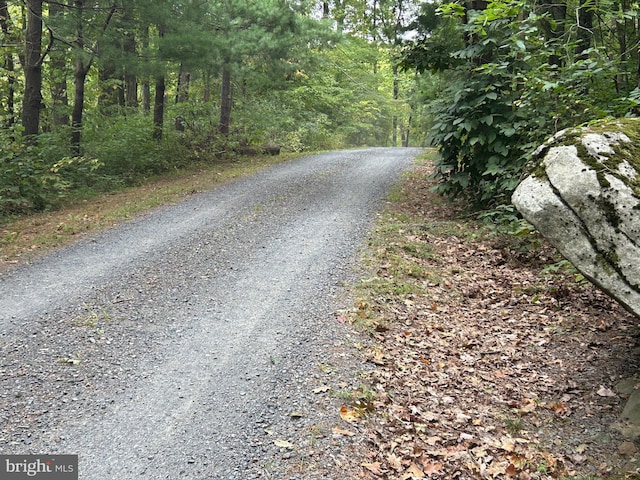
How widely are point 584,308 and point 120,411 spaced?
5.02 metres

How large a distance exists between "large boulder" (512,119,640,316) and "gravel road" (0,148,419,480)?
6.72ft

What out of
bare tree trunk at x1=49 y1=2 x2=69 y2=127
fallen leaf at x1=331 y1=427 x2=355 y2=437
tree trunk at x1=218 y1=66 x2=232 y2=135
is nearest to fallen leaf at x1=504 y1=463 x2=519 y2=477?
fallen leaf at x1=331 y1=427 x2=355 y2=437

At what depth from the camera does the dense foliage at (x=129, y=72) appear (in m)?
10.7

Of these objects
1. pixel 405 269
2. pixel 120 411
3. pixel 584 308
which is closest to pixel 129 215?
pixel 405 269

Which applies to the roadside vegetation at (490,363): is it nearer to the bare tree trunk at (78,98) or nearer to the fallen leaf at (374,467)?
the fallen leaf at (374,467)

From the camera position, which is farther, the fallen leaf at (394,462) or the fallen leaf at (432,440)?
the fallen leaf at (432,440)

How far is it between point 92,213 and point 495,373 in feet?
27.0

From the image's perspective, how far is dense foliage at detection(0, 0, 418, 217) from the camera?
10.7 meters

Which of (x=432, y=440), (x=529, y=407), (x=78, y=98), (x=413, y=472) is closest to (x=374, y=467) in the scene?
(x=413, y=472)

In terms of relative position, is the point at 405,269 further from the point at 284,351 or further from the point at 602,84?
the point at 602,84

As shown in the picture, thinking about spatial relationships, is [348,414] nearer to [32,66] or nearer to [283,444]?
[283,444]

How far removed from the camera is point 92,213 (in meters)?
9.61

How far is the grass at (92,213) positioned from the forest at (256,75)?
54 centimetres
